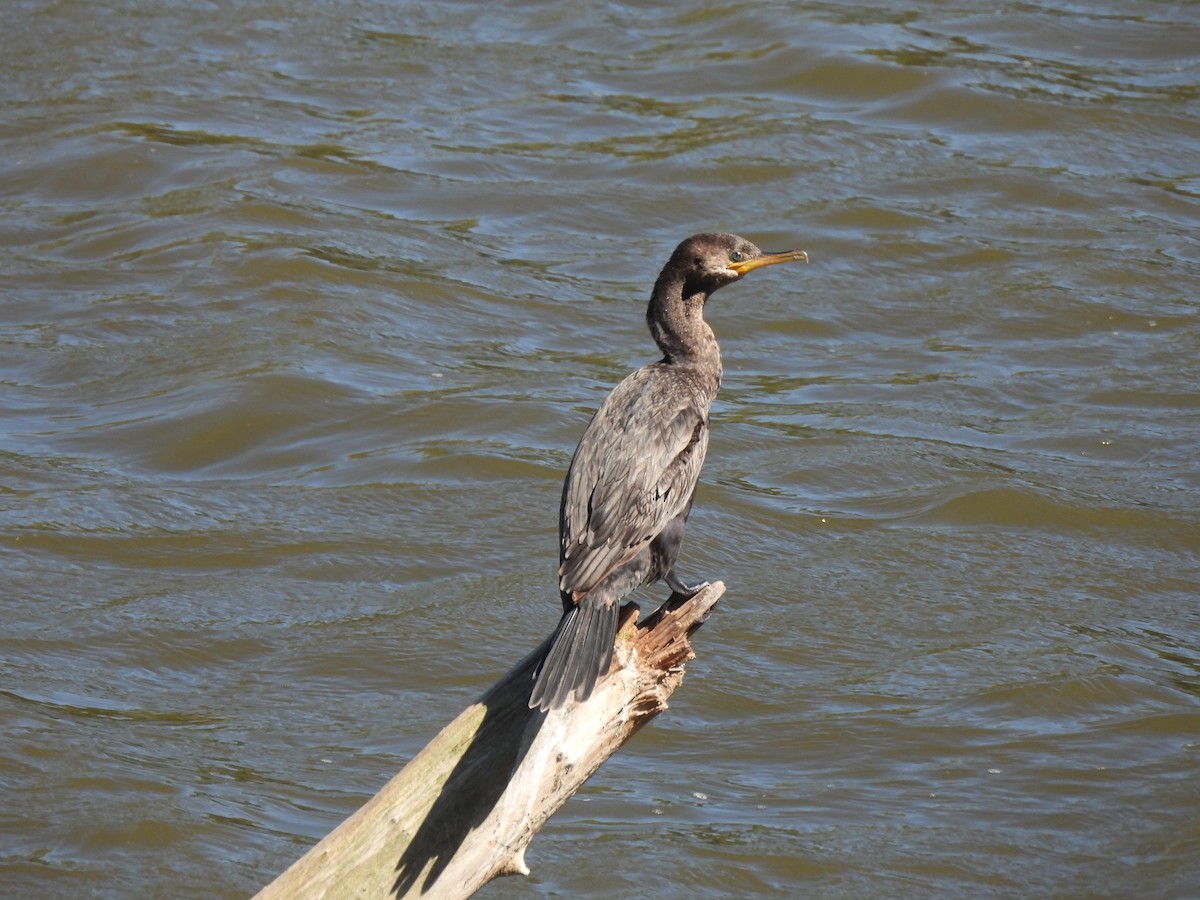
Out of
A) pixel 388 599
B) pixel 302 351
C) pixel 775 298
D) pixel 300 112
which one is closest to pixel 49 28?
pixel 300 112

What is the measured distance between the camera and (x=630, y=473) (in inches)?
191

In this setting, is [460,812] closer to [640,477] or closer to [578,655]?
[578,655]

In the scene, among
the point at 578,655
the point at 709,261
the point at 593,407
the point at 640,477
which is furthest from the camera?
the point at 593,407

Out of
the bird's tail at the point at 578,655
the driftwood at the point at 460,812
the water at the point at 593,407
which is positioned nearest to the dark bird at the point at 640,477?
the bird's tail at the point at 578,655

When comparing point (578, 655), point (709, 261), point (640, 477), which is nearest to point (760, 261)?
point (709, 261)

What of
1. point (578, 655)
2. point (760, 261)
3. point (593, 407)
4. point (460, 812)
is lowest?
point (593, 407)

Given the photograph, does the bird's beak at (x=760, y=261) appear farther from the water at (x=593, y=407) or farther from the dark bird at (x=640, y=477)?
the water at (x=593, y=407)

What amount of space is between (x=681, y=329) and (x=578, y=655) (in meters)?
1.64

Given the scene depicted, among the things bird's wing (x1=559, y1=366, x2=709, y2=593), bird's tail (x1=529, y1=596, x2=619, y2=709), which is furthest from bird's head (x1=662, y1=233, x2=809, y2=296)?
bird's tail (x1=529, y1=596, x2=619, y2=709)

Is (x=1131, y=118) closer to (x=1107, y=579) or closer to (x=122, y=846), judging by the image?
(x=1107, y=579)

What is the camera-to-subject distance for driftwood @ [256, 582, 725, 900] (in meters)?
3.92

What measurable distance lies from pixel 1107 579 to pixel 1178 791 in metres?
1.70

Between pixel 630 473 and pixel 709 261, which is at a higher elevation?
pixel 709 261

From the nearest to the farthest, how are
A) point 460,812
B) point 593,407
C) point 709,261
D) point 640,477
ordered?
point 460,812
point 640,477
point 709,261
point 593,407
